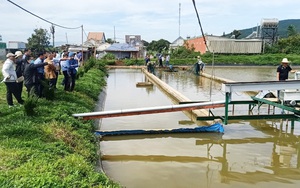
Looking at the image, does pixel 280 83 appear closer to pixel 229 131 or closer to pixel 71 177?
pixel 229 131

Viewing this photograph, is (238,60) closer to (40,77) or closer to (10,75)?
(40,77)

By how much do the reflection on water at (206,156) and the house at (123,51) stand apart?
38986mm

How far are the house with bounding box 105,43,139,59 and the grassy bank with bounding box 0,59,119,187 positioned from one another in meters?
Answer: 40.2

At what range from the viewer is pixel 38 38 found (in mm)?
54281

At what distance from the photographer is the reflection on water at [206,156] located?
18.5ft

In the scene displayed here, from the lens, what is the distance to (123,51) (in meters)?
48.6

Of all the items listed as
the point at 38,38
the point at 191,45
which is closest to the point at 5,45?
the point at 38,38

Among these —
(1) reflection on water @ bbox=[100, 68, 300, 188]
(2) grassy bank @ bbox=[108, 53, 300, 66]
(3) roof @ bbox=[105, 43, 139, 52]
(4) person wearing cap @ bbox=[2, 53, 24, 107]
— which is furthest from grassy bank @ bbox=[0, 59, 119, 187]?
(3) roof @ bbox=[105, 43, 139, 52]

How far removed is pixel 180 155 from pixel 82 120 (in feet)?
8.80

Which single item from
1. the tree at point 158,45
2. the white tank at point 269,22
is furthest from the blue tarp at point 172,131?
the tree at point 158,45

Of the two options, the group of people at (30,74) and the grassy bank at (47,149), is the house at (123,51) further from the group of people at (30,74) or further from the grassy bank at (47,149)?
the grassy bank at (47,149)

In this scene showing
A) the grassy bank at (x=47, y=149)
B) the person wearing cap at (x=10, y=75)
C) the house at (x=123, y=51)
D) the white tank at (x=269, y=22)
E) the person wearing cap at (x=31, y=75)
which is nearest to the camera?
the grassy bank at (x=47, y=149)

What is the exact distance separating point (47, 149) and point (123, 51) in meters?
44.2

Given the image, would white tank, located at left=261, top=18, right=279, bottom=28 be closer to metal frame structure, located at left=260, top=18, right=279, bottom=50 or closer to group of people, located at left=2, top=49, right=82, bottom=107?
metal frame structure, located at left=260, top=18, right=279, bottom=50
